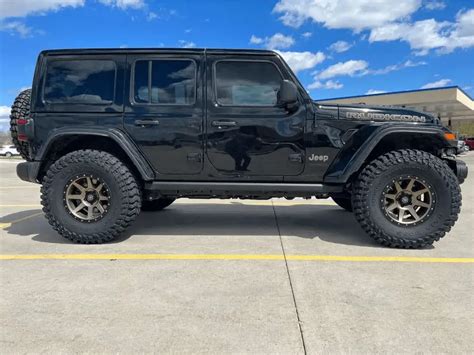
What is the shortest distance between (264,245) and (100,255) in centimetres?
172

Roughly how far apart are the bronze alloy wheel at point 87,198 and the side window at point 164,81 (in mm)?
1078

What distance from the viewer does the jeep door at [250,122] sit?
4438 millimetres

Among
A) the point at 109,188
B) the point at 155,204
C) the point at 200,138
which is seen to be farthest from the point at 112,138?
the point at 155,204

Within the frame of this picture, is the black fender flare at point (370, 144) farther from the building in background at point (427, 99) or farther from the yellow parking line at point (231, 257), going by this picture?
the building in background at point (427, 99)

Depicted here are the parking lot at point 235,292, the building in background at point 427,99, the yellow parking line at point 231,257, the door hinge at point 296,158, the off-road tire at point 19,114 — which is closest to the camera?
the parking lot at point 235,292

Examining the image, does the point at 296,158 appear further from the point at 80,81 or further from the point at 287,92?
the point at 80,81

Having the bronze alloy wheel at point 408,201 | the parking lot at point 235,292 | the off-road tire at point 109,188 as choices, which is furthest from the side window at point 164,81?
the bronze alloy wheel at point 408,201

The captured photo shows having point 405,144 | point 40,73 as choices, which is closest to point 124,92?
point 40,73

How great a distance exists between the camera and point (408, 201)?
4379 mm

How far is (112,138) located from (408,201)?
130 inches

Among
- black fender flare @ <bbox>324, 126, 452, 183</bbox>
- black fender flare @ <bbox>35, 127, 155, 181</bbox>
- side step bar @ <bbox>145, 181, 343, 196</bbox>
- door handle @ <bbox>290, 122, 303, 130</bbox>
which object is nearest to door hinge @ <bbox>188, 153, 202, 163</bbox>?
side step bar @ <bbox>145, 181, 343, 196</bbox>

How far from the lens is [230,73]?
455 cm

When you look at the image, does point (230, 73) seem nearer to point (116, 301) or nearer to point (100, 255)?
point (100, 255)

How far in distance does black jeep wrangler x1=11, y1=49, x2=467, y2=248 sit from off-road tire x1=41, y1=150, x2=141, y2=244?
0.04 feet
